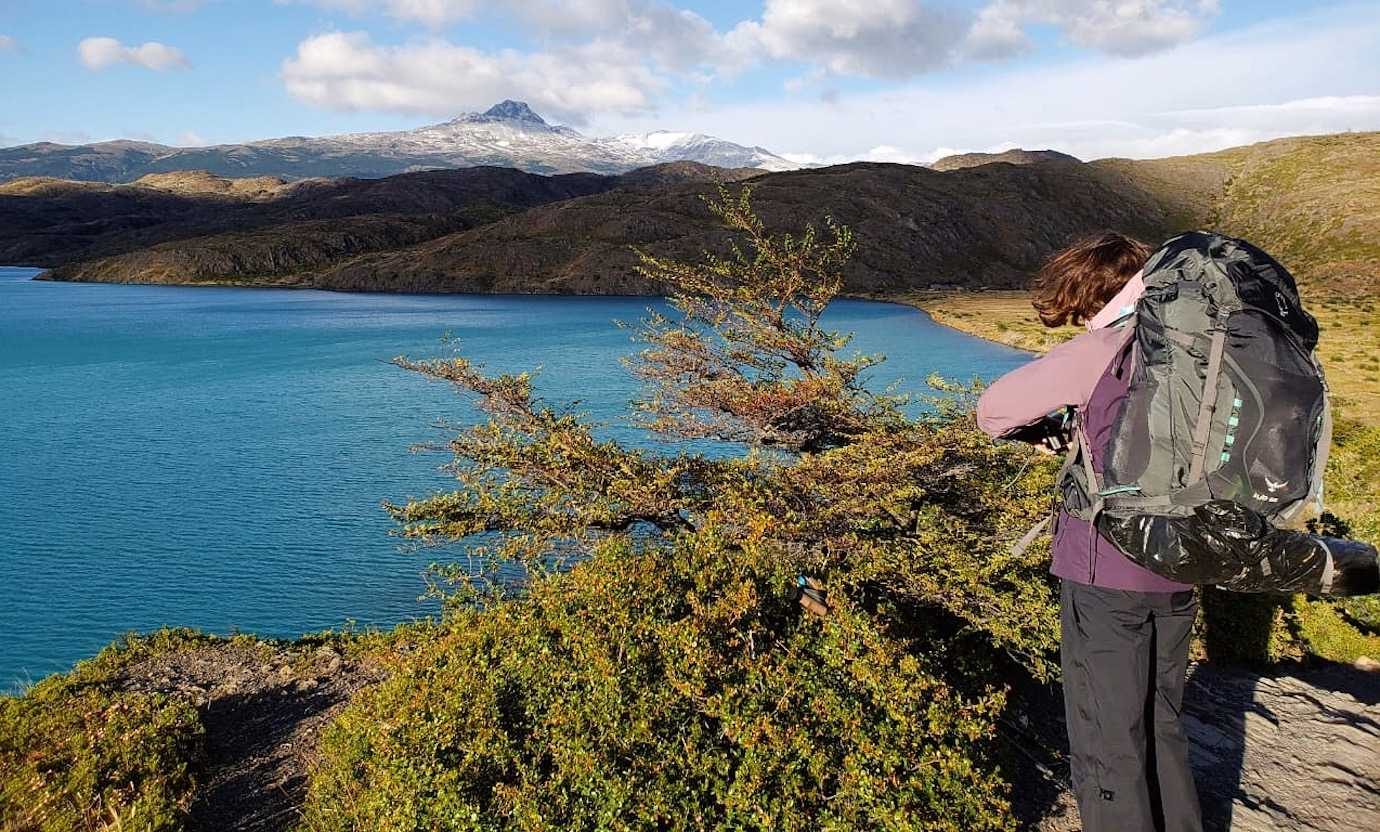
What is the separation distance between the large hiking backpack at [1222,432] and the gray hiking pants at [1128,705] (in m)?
0.49

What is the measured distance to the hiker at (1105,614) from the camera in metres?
3.20

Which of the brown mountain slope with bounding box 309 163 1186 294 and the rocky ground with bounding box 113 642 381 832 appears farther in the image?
the brown mountain slope with bounding box 309 163 1186 294

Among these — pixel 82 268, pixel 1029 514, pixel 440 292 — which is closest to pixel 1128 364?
pixel 1029 514

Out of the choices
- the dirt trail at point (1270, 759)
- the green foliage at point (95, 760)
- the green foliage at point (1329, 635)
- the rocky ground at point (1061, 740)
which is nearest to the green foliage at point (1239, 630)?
the rocky ground at point (1061, 740)

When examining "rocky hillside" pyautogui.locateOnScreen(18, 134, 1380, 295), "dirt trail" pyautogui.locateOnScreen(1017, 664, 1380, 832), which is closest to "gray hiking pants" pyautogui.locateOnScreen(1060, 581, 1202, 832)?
"dirt trail" pyautogui.locateOnScreen(1017, 664, 1380, 832)

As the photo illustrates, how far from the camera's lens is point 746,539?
26.8ft

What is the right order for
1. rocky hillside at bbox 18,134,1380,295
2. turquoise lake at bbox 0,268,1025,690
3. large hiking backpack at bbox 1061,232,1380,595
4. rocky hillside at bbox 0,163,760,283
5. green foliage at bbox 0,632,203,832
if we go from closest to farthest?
large hiking backpack at bbox 1061,232,1380,595
green foliage at bbox 0,632,203,832
turquoise lake at bbox 0,268,1025,690
rocky hillside at bbox 18,134,1380,295
rocky hillside at bbox 0,163,760,283

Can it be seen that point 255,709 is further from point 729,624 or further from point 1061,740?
point 1061,740

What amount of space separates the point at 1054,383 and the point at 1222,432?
586 millimetres

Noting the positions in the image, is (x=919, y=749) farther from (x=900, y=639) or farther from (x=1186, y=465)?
(x=1186, y=465)

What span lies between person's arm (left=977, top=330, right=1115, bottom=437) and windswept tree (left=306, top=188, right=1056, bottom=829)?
170cm

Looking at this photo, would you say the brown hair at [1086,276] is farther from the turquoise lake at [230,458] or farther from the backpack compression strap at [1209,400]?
the turquoise lake at [230,458]

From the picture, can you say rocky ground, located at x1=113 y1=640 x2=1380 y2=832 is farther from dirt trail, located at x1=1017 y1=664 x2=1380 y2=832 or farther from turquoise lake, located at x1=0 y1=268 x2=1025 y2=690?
turquoise lake, located at x1=0 y1=268 x2=1025 y2=690

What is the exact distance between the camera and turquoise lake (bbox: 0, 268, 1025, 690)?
17.7 meters
